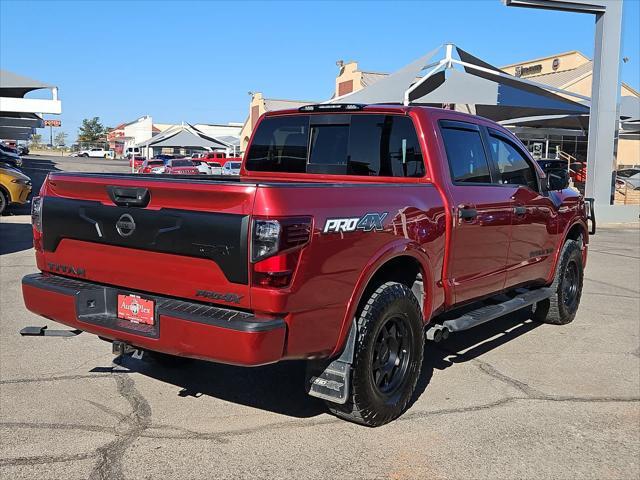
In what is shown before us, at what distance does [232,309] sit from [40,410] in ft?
5.71

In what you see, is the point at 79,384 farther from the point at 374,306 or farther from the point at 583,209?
the point at 583,209

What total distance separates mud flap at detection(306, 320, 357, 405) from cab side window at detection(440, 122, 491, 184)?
1.66 metres

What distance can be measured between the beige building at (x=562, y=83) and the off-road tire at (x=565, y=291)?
30.8 meters

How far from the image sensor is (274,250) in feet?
10.2

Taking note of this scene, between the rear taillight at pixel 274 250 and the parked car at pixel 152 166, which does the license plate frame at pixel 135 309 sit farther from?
the parked car at pixel 152 166

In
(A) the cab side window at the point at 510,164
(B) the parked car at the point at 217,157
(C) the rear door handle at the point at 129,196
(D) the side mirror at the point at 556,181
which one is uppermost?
(B) the parked car at the point at 217,157

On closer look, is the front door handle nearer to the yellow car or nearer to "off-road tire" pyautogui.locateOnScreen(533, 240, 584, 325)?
"off-road tire" pyautogui.locateOnScreen(533, 240, 584, 325)

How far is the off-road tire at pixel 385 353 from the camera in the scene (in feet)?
12.3

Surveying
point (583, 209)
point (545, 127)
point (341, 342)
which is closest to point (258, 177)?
point (341, 342)

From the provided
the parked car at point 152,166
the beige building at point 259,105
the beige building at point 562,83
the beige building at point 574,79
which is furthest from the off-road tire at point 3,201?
the beige building at point 259,105

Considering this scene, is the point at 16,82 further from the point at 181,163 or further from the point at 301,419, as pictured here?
the point at 301,419

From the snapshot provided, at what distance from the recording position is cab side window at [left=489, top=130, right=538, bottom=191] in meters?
5.43

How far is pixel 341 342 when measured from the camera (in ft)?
11.7

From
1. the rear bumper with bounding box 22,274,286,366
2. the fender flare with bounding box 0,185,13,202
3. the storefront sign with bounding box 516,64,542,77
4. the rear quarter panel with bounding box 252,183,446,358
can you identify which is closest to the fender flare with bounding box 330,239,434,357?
the rear quarter panel with bounding box 252,183,446,358
